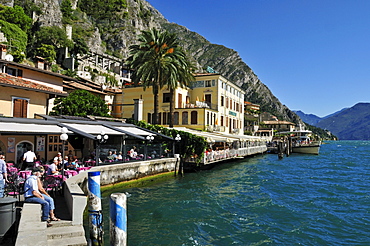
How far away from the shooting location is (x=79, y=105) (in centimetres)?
2895

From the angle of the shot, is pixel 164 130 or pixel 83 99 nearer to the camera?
pixel 164 130

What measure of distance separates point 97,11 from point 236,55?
102821 millimetres

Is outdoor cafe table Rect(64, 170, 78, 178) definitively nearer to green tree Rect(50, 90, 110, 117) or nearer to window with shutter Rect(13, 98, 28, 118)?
window with shutter Rect(13, 98, 28, 118)

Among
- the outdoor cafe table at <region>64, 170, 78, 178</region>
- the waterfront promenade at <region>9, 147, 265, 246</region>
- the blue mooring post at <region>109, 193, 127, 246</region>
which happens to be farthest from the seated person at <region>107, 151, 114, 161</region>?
the blue mooring post at <region>109, 193, 127, 246</region>

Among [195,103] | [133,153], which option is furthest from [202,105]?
[133,153]

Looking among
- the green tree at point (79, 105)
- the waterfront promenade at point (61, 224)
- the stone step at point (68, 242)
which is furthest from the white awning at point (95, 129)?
the stone step at point (68, 242)

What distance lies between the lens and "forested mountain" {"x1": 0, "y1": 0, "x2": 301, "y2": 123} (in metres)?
85.4

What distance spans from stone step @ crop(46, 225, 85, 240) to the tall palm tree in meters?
22.8

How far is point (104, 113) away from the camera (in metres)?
30.9

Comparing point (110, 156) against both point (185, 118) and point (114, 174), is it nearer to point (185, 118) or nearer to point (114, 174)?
point (114, 174)

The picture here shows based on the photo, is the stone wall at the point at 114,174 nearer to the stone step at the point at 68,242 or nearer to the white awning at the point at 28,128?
the stone step at the point at 68,242

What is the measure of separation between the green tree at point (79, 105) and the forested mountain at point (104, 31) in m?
51.8

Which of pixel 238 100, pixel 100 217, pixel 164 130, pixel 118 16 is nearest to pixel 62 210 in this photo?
pixel 100 217

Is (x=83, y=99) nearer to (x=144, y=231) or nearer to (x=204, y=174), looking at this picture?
(x=204, y=174)
